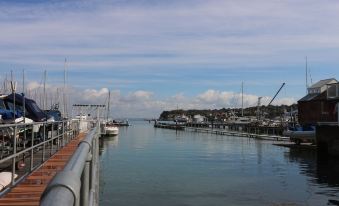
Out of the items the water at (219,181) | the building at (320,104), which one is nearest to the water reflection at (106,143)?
the water at (219,181)

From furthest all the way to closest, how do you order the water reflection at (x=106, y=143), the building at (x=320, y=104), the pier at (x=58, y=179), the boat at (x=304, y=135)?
the water reflection at (x=106, y=143), the boat at (x=304, y=135), the building at (x=320, y=104), the pier at (x=58, y=179)

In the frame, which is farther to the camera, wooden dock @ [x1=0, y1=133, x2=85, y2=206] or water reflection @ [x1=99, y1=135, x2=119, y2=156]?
water reflection @ [x1=99, y1=135, x2=119, y2=156]

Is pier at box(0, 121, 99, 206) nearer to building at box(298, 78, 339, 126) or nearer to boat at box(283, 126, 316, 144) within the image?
building at box(298, 78, 339, 126)

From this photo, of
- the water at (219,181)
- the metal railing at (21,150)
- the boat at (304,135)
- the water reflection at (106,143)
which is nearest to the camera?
the metal railing at (21,150)

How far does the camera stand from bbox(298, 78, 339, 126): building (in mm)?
62375

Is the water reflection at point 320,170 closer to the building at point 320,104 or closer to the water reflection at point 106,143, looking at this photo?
the building at point 320,104

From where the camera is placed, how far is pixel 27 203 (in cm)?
959

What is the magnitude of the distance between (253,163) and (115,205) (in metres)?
28.5

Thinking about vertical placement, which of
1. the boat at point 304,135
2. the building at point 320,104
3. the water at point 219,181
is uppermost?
the building at point 320,104

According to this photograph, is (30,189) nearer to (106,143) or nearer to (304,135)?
(304,135)

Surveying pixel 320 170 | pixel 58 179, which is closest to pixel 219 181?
pixel 320 170

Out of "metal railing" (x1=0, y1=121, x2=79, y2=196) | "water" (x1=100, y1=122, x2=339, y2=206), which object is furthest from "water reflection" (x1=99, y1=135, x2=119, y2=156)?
"metal railing" (x1=0, y1=121, x2=79, y2=196)

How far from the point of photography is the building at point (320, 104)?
6238 cm

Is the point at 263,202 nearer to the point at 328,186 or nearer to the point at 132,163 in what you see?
the point at 328,186
